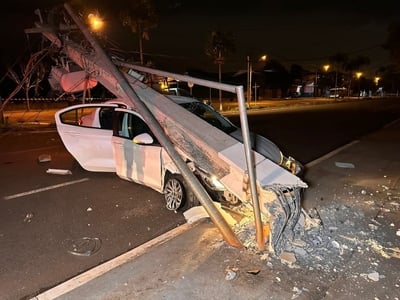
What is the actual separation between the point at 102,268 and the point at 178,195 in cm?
210

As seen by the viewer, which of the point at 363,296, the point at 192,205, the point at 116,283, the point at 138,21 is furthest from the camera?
the point at 138,21

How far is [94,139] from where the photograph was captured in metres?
7.22

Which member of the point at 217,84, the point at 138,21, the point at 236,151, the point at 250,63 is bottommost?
the point at 236,151

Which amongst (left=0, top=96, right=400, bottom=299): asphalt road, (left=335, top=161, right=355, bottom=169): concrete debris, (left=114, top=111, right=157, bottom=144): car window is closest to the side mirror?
(left=114, top=111, right=157, bottom=144): car window

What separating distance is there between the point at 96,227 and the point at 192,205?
1489 mm

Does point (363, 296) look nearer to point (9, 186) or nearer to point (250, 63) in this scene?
point (9, 186)

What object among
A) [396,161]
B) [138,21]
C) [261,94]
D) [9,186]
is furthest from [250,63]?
[9,186]

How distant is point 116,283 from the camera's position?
3432 mm

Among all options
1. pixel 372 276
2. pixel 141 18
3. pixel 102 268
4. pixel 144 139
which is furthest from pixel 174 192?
pixel 141 18

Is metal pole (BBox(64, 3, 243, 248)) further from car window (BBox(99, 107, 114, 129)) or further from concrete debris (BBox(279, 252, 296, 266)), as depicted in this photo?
car window (BBox(99, 107, 114, 129))

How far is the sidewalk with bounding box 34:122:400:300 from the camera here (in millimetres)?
3271

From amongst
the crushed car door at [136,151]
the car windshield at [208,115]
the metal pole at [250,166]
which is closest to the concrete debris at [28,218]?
the crushed car door at [136,151]

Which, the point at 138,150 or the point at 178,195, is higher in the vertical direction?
the point at 138,150

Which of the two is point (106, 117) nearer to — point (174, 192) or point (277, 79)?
point (174, 192)
